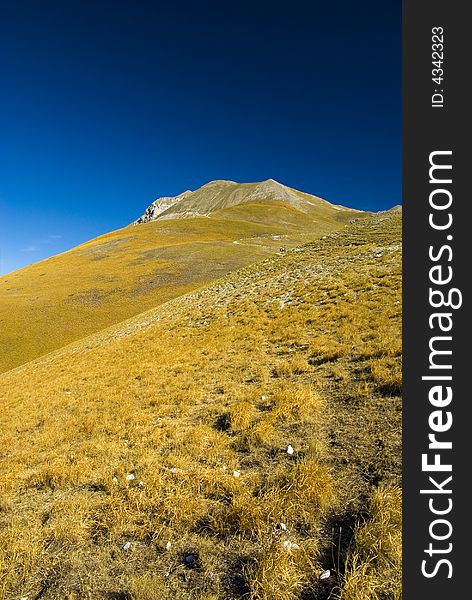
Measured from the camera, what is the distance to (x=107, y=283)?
71.4 m

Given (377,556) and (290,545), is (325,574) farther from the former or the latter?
(377,556)

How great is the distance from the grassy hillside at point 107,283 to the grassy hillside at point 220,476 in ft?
115

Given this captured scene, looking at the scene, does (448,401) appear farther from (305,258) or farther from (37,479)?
(305,258)

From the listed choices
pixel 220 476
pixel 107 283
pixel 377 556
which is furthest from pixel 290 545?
pixel 107 283

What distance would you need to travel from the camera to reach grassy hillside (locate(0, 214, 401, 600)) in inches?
172

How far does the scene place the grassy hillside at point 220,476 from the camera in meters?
4.36

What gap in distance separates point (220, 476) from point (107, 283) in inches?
2814

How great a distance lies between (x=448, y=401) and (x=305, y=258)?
110ft

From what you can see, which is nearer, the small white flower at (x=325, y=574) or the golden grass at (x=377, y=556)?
the golden grass at (x=377, y=556)

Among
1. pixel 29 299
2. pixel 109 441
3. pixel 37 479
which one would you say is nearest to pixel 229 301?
pixel 109 441

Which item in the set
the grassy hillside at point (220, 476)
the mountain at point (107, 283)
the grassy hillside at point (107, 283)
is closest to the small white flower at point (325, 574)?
the grassy hillside at point (220, 476)

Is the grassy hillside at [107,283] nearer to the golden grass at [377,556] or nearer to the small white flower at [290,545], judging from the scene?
the small white flower at [290,545]

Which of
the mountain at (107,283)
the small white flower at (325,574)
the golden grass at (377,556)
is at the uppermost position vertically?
the mountain at (107,283)

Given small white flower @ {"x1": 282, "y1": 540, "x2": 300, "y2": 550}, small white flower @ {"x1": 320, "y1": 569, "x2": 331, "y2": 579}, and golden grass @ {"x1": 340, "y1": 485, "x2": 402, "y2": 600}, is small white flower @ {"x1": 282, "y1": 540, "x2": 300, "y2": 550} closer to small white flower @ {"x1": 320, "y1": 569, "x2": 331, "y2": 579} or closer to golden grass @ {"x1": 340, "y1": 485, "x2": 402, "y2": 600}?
small white flower @ {"x1": 320, "y1": 569, "x2": 331, "y2": 579}
